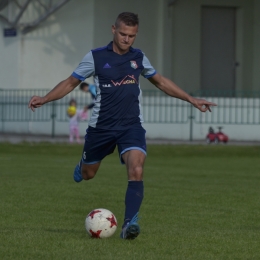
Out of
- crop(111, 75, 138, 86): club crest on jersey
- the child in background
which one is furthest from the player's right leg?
the child in background

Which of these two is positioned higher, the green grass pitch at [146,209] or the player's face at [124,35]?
the player's face at [124,35]

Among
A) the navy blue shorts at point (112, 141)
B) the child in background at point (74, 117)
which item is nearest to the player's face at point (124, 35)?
the navy blue shorts at point (112, 141)

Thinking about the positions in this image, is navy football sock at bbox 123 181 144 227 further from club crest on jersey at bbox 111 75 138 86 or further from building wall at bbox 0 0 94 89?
building wall at bbox 0 0 94 89

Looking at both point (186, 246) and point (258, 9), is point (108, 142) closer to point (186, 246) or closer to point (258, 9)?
point (186, 246)

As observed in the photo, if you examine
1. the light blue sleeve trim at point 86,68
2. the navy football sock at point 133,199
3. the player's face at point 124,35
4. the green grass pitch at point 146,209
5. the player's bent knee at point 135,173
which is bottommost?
the green grass pitch at point 146,209

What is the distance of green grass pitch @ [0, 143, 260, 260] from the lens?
23.5 feet

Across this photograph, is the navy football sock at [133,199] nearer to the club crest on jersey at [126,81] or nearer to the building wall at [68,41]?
the club crest on jersey at [126,81]

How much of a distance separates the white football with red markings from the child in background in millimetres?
18426

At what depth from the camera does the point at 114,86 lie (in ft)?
27.2

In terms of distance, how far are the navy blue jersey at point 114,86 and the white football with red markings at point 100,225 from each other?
949 millimetres

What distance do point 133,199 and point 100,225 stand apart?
1.35 ft

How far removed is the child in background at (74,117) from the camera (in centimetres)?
2666

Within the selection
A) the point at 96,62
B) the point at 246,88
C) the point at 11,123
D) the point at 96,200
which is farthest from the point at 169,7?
the point at 96,62

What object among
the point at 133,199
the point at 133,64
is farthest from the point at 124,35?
the point at 133,199
